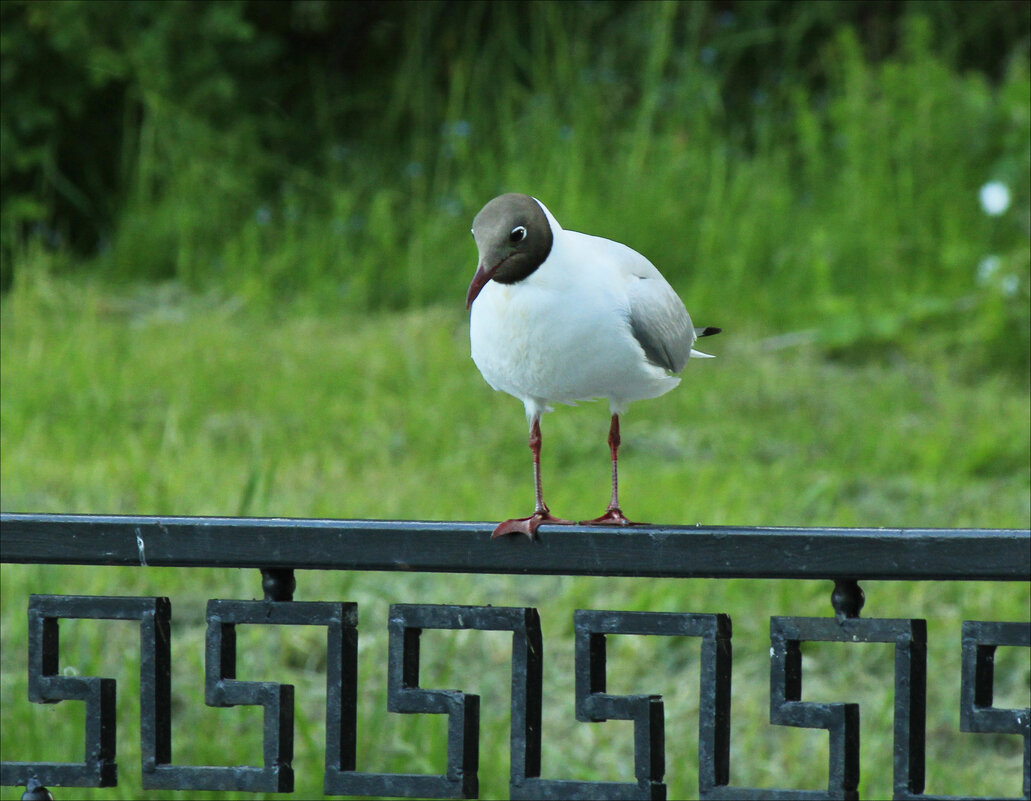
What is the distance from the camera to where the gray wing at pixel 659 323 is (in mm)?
1448

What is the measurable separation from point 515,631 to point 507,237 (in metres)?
0.45

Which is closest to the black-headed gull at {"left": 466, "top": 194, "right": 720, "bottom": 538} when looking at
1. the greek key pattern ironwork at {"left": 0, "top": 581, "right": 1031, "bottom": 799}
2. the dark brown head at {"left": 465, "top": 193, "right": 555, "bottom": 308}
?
the dark brown head at {"left": 465, "top": 193, "right": 555, "bottom": 308}

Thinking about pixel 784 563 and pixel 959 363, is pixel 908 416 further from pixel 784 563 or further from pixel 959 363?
pixel 784 563

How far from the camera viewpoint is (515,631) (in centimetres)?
152

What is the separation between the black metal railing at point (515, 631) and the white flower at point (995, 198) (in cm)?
410

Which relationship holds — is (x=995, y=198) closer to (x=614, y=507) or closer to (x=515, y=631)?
(x=614, y=507)

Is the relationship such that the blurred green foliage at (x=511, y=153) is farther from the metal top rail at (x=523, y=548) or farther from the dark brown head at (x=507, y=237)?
the dark brown head at (x=507, y=237)

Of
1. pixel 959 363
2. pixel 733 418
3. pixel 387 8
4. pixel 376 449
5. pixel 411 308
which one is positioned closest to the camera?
pixel 376 449

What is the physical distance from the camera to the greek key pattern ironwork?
4.81 ft

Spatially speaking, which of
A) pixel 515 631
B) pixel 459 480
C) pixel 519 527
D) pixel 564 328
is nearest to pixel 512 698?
pixel 515 631

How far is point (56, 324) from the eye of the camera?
504cm

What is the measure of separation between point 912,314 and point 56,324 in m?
2.97

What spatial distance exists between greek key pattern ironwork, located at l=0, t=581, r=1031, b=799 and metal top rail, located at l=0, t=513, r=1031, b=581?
0.06 metres

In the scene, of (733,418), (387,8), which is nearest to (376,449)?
(733,418)
